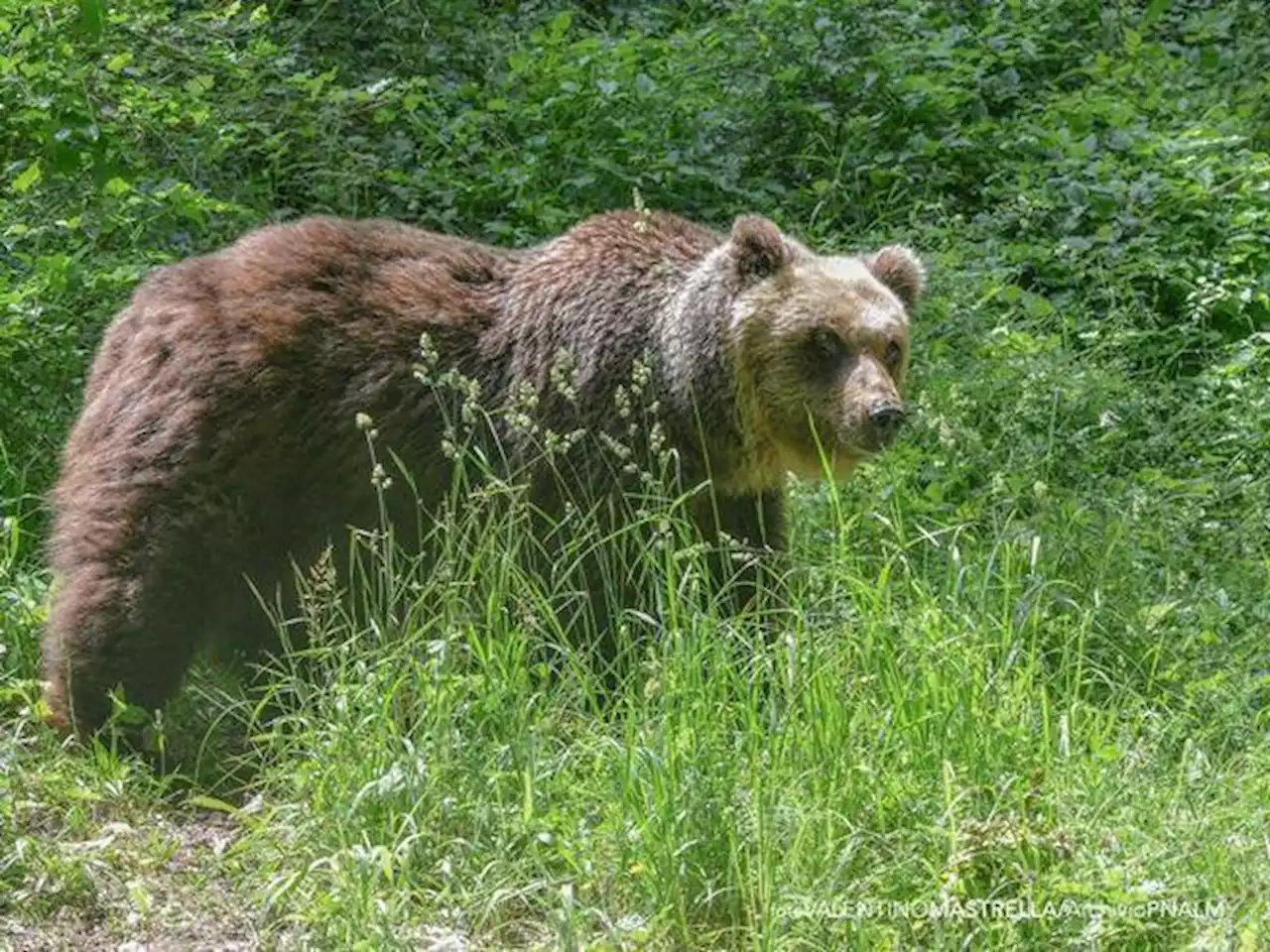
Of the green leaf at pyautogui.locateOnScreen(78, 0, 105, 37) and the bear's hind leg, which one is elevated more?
the green leaf at pyautogui.locateOnScreen(78, 0, 105, 37)

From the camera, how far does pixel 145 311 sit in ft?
25.1

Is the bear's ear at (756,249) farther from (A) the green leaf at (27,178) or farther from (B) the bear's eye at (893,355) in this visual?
(A) the green leaf at (27,178)

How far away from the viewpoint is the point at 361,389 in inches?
298

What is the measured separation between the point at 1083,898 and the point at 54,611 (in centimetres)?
358

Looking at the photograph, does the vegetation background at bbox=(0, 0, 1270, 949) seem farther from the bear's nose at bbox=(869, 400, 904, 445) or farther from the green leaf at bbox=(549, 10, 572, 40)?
the bear's nose at bbox=(869, 400, 904, 445)

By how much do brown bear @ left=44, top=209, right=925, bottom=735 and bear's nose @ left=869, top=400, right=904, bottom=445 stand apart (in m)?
0.01

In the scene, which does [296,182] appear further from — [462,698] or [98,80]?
[462,698]

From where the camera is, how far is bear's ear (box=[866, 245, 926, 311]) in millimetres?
8133

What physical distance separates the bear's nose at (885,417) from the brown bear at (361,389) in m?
0.01

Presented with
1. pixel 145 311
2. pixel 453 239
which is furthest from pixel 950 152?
pixel 145 311

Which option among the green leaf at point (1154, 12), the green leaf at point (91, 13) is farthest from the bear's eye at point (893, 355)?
the green leaf at point (1154, 12)

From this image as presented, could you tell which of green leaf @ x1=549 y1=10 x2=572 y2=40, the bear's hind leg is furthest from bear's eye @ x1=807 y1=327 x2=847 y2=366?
green leaf @ x1=549 y1=10 x2=572 y2=40

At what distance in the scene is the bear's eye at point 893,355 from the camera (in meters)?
7.77

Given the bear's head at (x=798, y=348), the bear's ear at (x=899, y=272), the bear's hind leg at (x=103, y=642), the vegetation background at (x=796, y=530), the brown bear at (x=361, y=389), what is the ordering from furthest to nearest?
the bear's ear at (x=899, y=272)
the bear's head at (x=798, y=348)
the brown bear at (x=361, y=389)
the bear's hind leg at (x=103, y=642)
the vegetation background at (x=796, y=530)
